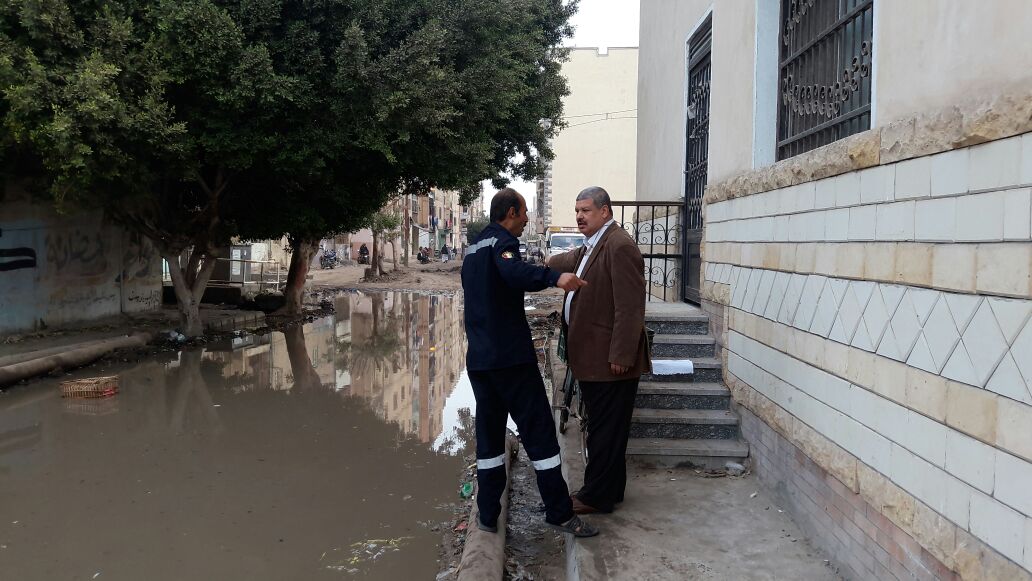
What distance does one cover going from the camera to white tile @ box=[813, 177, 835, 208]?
371 centimetres

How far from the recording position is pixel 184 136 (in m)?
10.3

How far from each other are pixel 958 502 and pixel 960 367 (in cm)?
48

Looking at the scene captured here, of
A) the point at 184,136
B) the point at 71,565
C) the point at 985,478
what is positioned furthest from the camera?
the point at 184,136

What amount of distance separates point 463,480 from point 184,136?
23.5 ft

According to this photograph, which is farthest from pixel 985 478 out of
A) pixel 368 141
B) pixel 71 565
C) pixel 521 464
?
pixel 368 141

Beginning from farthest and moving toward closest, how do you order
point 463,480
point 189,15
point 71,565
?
1. point 189,15
2. point 463,480
3. point 71,565

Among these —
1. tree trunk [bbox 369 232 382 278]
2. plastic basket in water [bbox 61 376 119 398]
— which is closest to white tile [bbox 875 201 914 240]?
plastic basket in water [bbox 61 376 119 398]

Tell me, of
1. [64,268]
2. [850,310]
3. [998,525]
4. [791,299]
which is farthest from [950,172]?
[64,268]

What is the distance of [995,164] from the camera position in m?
2.38

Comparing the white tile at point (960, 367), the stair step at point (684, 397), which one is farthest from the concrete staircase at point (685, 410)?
the white tile at point (960, 367)

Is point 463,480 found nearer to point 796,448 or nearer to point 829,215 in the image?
point 796,448

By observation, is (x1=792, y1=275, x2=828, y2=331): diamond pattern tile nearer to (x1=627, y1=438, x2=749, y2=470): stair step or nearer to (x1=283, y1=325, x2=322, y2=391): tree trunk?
(x1=627, y1=438, x2=749, y2=470): stair step

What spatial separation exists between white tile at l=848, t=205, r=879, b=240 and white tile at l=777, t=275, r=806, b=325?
2.02 feet

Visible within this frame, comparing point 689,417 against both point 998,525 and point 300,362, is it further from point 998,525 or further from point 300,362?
point 300,362
